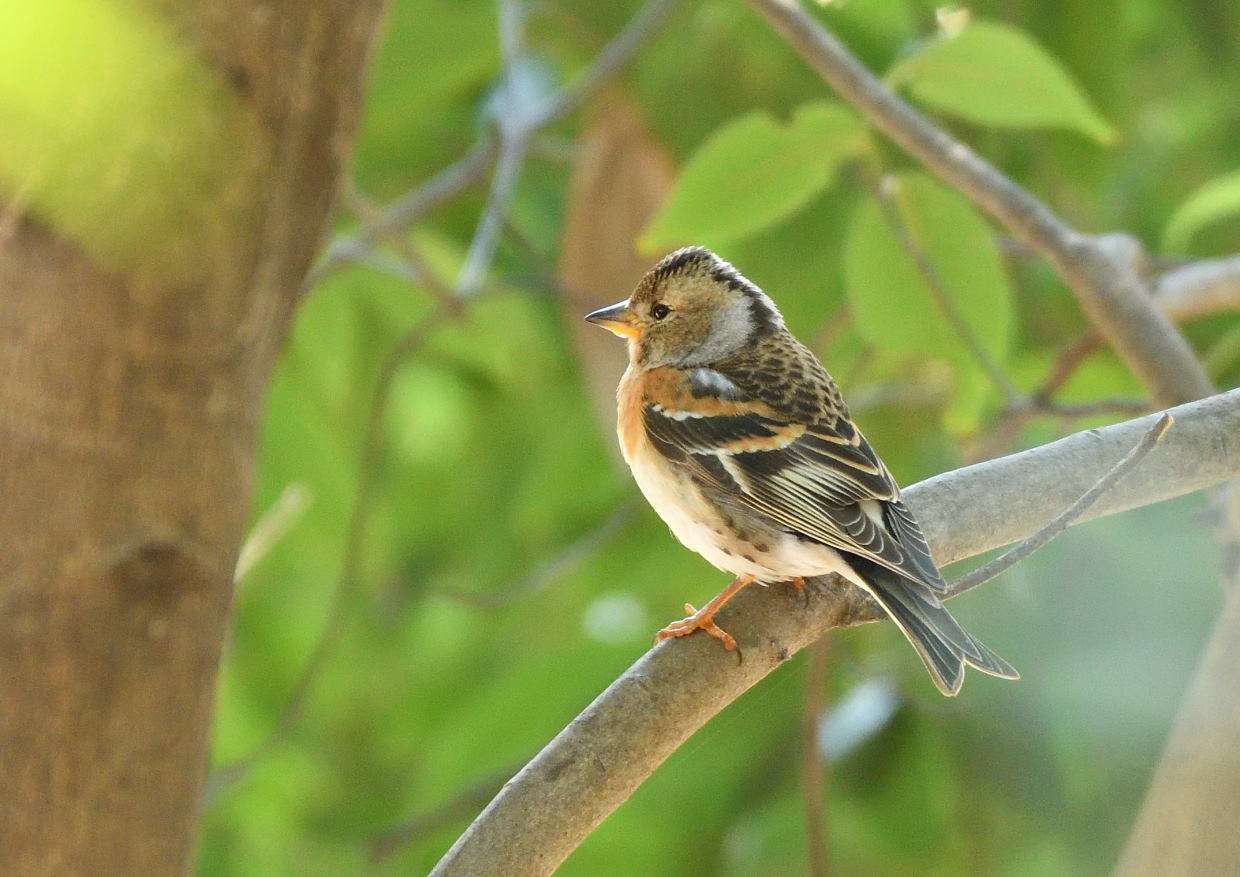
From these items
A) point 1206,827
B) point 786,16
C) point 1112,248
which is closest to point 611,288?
point 786,16

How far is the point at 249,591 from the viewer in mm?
3725

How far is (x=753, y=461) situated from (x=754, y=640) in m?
0.45

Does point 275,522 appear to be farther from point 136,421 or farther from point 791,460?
point 136,421

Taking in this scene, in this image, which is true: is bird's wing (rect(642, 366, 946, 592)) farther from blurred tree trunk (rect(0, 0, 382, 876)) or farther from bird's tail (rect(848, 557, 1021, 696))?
blurred tree trunk (rect(0, 0, 382, 876))

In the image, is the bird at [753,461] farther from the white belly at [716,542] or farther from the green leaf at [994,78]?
the green leaf at [994,78]

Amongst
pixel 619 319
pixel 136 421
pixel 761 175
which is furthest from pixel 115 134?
pixel 619 319

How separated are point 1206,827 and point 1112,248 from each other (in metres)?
1.67

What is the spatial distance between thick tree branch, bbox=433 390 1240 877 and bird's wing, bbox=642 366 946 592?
0.32 ft

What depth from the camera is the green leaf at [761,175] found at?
2.39 m

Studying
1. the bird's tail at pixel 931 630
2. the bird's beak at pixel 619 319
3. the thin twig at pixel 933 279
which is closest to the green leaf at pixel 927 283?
the thin twig at pixel 933 279

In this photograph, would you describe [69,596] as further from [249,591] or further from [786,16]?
[249,591]

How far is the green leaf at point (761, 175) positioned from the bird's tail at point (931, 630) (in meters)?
0.68

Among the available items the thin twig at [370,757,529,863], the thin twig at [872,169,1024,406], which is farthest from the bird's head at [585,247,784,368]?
the thin twig at [370,757,529,863]

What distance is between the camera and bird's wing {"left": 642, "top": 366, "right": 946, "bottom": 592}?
6.47 feet
